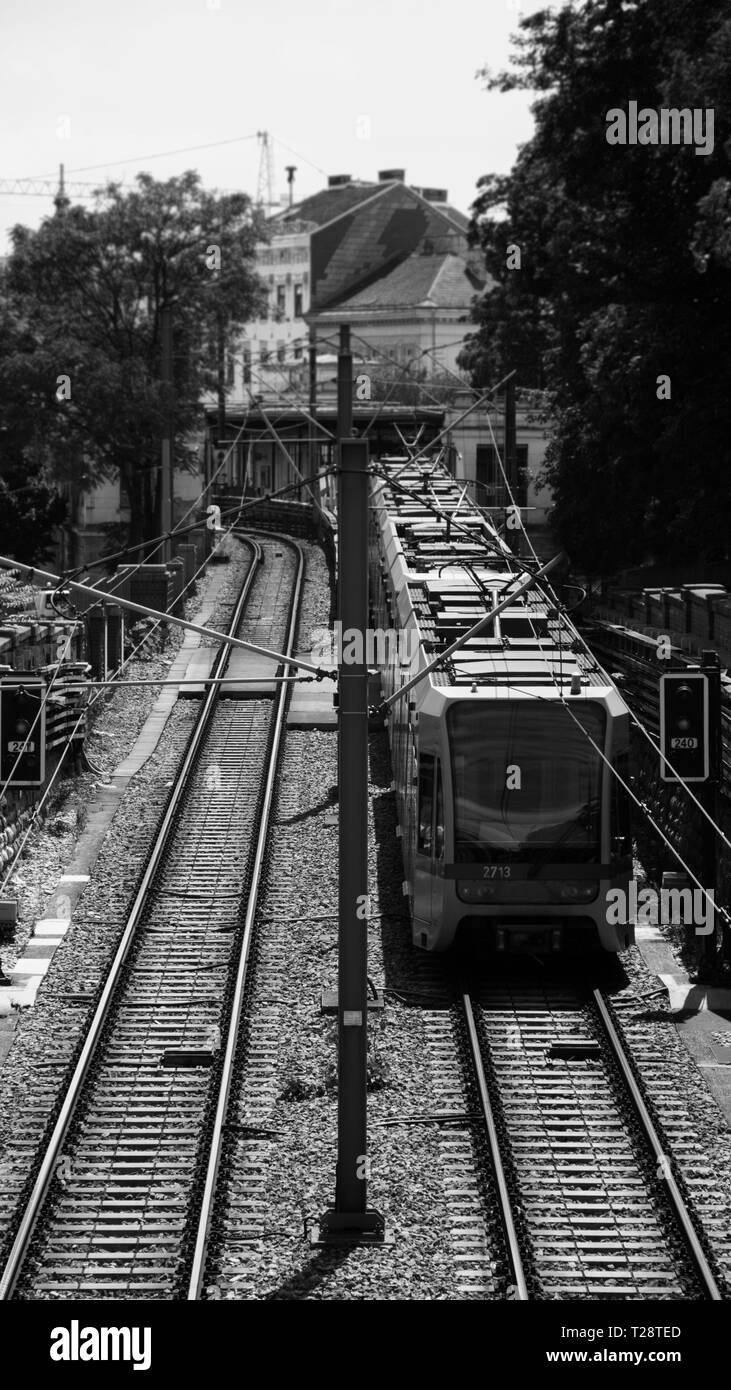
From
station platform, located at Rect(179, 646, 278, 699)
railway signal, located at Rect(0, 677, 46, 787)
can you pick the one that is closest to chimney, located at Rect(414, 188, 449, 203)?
station platform, located at Rect(179, 646, 278, 699)

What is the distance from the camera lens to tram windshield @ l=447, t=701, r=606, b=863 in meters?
19.6

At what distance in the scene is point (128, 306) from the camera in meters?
58.0

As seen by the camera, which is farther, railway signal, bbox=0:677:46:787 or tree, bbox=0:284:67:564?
tree, bbox=0:284:67:564

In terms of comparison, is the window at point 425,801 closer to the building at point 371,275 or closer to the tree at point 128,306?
the tree at point 128,306

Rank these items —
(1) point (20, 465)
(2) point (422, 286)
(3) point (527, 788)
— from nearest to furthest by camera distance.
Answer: (3) point (527, 788)
(1) point (20, 465)
(2) point (422, 286)

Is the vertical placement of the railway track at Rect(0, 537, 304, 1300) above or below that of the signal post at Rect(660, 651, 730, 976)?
below

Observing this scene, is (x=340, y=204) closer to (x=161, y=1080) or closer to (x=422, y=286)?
(x=422, y=286)

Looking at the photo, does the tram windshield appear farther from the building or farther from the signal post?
the building

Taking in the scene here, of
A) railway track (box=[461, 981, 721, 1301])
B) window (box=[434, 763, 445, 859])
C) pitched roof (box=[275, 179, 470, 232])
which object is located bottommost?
railway track (box=[461, 981, 721, 1301])

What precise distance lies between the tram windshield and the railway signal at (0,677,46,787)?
187 inches

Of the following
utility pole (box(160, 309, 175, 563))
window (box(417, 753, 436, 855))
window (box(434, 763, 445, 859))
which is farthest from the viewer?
utility pole (box(160, 309, 175, 563))

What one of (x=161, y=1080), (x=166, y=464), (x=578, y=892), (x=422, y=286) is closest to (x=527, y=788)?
(x=578, y=892)

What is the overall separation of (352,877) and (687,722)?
6773 millimetres
